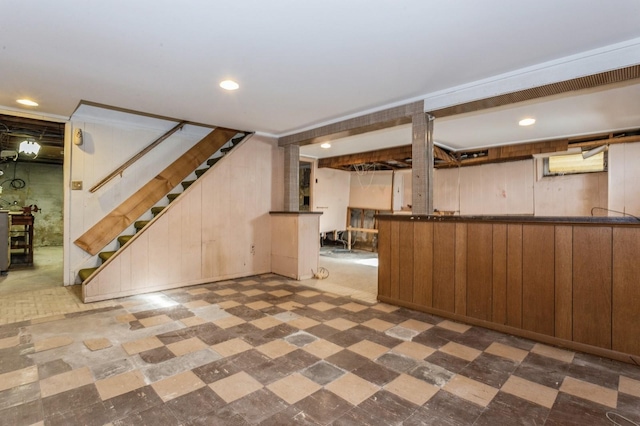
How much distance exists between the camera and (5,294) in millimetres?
3770

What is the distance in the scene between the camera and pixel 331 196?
8.22 m

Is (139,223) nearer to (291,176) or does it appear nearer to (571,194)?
(291,176)

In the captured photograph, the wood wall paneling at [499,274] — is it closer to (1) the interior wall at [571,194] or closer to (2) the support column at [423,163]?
(2) the support column at [423,163]

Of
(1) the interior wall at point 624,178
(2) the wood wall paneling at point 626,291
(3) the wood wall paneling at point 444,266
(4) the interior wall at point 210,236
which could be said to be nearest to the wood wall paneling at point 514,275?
(3) the wood wall paneling at point 444,266

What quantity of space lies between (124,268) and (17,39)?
2436 millimetres

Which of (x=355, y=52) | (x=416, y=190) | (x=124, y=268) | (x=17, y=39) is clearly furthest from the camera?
(x=124, y=268)

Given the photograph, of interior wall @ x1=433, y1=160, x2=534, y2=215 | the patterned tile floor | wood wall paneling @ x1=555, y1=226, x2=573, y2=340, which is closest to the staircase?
the patterned tile floor

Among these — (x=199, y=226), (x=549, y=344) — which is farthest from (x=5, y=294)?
(x=549, y=344)

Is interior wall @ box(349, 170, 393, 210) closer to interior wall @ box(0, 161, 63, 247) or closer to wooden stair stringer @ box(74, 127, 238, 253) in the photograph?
wooden stair stringer @ box(74, 127, 238, 253)

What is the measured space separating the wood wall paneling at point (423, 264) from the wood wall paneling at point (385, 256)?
1.06ft

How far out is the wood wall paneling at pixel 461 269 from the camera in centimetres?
300

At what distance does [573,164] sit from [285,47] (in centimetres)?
580

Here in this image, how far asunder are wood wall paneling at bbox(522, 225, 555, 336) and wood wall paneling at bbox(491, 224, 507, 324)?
14 cm

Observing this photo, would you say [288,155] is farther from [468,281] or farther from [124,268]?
[468,281]
